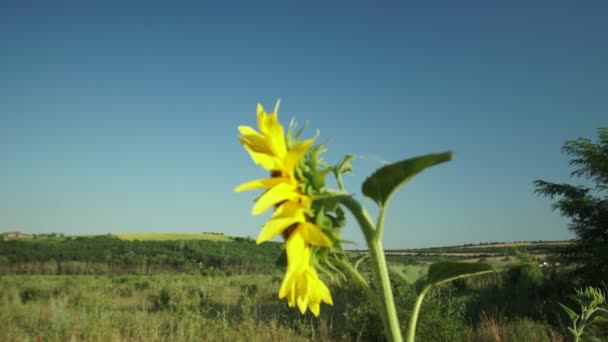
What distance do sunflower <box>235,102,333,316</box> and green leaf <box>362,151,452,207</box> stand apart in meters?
0.07

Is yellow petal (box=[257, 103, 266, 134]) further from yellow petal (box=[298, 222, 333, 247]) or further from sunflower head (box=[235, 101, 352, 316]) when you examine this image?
yellow petal (box=[298, 222, 333, 247])

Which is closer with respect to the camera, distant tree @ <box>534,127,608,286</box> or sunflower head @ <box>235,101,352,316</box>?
sunflower head @ <box>235,101,352,316</box>

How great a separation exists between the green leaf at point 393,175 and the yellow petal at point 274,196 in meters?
0.09

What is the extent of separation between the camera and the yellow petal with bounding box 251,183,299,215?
1.87 feet

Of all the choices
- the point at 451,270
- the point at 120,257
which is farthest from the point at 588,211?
the point at 120,257

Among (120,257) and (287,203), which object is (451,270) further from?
(120,257)

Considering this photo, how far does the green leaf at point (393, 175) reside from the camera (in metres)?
0.48

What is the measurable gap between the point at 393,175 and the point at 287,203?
0.44 ft

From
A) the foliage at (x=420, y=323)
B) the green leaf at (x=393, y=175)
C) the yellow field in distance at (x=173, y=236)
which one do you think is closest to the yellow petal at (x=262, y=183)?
the green leaf at (x=393, y=175)

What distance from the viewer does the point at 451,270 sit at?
24.0 inches

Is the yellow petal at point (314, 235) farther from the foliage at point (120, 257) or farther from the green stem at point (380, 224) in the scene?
the foliage at point (120, 257)

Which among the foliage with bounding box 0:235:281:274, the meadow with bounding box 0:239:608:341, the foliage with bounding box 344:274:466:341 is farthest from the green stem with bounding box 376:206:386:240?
the foliage with bounding box 0:235:281:274

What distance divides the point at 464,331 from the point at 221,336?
2.92 m

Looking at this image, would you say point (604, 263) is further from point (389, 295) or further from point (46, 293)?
point (46, 293)
